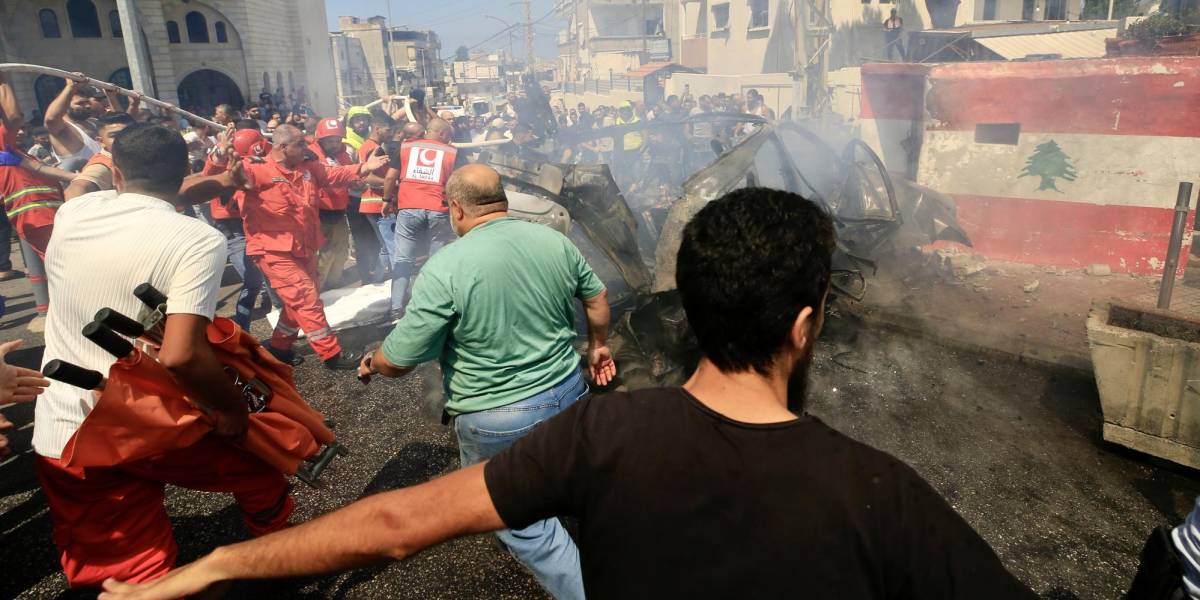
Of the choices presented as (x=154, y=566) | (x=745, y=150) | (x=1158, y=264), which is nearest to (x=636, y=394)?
(x=154, y=566)

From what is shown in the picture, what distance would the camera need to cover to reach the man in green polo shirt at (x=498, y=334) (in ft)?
7.64

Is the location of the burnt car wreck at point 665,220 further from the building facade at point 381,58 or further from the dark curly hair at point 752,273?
the building facade at point 381,58

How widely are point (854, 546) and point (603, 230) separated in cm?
384

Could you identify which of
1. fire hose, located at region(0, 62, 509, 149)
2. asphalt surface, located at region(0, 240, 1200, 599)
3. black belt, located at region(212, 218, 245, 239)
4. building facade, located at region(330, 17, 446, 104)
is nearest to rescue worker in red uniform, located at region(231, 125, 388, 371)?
asphalt surface, located at region(0, 240, 1200, 599)

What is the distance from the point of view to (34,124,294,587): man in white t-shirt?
205 cm

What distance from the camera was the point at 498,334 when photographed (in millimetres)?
2393

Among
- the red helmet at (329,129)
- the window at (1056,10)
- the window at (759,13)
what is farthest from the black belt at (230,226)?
the window at (1056,10)

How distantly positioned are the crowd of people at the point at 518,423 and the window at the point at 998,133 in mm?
6593

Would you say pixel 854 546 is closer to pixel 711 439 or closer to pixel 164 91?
pixel 711 439

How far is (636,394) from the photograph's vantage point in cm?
114

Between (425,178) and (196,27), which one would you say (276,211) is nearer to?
(425,178)

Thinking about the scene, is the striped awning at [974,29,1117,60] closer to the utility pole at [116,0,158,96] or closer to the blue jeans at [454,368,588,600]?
the utility pole at [116,0,158,96]

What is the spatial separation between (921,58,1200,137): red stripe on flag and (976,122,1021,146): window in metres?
0.04

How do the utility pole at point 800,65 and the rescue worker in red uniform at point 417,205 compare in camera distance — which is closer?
the rescue worker in red uniform at point 417,205
